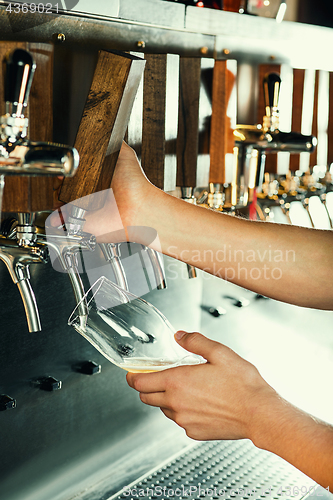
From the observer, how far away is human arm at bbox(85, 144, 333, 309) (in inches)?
36.3

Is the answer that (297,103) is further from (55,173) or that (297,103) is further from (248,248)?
(55,173)

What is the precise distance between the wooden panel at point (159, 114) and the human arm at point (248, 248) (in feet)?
0.34

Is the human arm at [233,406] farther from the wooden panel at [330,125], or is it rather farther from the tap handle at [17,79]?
the wooden panel at [330,125]

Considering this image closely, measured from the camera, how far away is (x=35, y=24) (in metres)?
0.83

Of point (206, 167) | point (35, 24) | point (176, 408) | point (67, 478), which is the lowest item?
point (67, 478)

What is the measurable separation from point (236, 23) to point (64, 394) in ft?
3.05

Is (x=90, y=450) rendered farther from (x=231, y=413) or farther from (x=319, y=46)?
(x=319, y=46)

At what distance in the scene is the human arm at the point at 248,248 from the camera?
3.02ft

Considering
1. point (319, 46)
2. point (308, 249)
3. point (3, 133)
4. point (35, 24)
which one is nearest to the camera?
point (3, 133)

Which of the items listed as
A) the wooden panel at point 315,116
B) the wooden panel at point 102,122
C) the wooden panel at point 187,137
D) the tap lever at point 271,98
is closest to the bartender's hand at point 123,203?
the wooden panel at point 102,122

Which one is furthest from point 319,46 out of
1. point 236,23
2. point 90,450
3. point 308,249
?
point 90,450

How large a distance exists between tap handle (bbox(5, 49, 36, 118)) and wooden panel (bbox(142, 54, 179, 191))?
483mm

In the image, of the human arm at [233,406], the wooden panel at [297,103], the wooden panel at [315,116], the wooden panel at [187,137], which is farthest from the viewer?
the wooden panel at [315,116]

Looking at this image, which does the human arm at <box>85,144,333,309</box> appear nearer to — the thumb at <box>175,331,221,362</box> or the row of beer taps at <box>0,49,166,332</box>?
the row of beer taps at <box>0,49,166,332</box>
